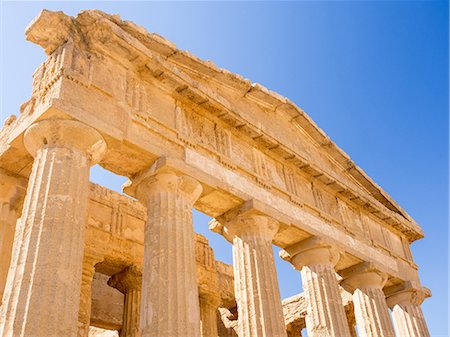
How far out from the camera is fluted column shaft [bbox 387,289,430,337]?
15852 mm

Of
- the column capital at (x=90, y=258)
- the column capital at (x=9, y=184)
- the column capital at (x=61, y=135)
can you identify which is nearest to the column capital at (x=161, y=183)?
the column capital at (x=61, y=135)

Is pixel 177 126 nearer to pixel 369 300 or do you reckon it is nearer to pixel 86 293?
pixel 86 293

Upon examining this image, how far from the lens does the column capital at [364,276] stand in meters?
14.6

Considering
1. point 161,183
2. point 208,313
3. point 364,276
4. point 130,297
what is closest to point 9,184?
point 161,183

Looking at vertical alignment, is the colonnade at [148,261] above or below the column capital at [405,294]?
below

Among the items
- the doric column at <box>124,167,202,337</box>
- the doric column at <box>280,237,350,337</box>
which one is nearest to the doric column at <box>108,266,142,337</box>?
the doric column at <box>280,237,350,337</box>

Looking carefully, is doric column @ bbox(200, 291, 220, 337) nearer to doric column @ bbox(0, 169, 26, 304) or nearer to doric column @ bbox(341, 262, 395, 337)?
doric column @ bbox(341, 262, 395, 337)

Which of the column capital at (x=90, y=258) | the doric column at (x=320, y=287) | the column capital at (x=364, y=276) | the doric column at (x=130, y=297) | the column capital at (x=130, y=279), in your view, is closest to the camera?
the doric column at (x=320, y=287)

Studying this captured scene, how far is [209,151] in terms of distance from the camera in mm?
11234

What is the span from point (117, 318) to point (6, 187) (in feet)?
28.3

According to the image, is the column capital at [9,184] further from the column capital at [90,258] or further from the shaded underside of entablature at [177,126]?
the column capital at [90,258]

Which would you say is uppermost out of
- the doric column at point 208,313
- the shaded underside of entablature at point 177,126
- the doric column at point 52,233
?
the shaded underside of entablature at point 177,126

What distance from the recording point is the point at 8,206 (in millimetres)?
9852

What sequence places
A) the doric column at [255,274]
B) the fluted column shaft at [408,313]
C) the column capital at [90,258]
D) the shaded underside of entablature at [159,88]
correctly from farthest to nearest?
the fluted column shaft at [408,313], the column capital at [90,258], the doric column at [255,274], the shaded underside of entablature at [159,88]
